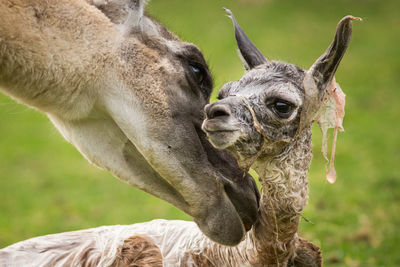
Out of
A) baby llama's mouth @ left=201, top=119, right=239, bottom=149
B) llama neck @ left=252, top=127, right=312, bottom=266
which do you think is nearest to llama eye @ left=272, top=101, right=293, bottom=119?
llama neck @ left=252, top=127, right=312, bottom=266

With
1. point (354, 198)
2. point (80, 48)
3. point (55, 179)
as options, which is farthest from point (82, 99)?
point (55, 179)

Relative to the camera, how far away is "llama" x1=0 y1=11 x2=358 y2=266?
3248 mm

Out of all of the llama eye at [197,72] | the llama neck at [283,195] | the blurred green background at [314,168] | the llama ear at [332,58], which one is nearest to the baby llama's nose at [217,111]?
the llama neck at [283,195]

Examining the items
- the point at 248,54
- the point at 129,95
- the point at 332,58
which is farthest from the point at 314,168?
the point at 332,58

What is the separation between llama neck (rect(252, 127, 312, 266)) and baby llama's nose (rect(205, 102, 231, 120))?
0.45 m

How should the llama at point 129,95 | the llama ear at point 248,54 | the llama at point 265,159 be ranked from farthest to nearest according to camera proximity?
the llama ear at point 248,54 < the llama at point 129,95 < the llama at point 265,159

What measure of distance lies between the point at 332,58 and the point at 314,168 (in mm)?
6795

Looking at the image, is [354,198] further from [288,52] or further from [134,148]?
[288,52]

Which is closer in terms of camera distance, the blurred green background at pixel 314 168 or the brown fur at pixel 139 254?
the brown fur at pixel 139 254

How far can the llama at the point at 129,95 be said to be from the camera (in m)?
3.52

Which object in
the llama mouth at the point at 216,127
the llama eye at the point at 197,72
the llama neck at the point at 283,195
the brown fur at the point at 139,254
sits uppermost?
the llama eye at the point at 197,72

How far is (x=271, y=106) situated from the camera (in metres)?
3.29

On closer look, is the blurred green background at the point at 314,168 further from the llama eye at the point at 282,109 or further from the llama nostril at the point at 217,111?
the llama nostril at the point at 217,111

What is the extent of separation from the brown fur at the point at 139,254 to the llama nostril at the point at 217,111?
107 cm
